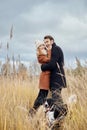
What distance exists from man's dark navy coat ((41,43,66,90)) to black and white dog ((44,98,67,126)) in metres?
0.75

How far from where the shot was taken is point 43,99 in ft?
25.6

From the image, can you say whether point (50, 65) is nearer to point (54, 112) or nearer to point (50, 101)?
point (50, 101)

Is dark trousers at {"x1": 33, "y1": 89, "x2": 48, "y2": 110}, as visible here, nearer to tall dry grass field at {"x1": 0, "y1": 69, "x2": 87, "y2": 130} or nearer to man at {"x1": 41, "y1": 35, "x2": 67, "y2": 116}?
man at {"x1": 41, "y1": 35, "x2": 67, "y2": 116}

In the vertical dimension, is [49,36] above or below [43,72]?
above

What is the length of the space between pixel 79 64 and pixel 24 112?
80.3 inches

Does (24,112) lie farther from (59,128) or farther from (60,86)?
(60,86)

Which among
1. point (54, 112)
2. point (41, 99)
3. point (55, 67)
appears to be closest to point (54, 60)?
point (55, 67)

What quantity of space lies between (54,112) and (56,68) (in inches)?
54.4

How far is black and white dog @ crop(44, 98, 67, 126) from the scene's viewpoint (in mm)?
6301

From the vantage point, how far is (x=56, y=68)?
25.8 feet

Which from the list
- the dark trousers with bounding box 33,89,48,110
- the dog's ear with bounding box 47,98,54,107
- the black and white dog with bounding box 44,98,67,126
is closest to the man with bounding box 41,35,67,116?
the dark trousers with bounding box 33,89,48,110

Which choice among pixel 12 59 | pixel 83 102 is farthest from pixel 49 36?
pixel 83 102

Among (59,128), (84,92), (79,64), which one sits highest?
(79,64)

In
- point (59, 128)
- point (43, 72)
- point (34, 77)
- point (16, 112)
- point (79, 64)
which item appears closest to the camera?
point (16, 112)
